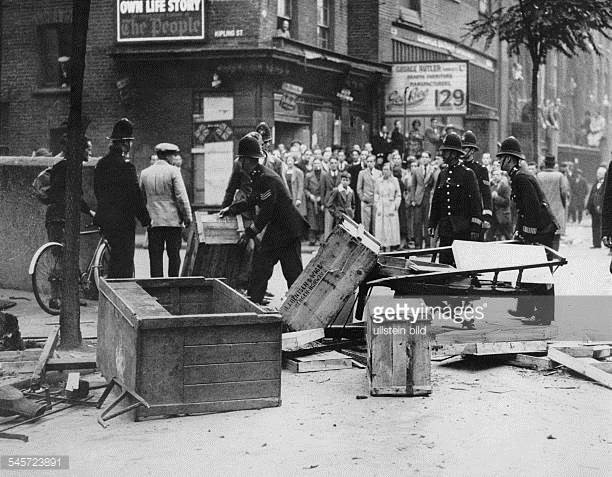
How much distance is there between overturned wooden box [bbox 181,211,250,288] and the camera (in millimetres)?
12047

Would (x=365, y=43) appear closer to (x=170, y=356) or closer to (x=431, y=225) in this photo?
(x=431, y=225)

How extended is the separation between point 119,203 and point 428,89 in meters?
18.3

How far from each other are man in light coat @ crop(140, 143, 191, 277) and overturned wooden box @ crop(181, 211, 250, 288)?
27cm

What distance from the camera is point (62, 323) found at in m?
9.18

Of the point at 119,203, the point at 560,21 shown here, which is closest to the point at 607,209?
the point at 119,203

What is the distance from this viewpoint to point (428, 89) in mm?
28266

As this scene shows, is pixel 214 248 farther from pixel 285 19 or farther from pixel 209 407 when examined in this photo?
pixel 285 19

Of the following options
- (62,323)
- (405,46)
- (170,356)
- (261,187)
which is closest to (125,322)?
(170,356)

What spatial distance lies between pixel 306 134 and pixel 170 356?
20.1 metres

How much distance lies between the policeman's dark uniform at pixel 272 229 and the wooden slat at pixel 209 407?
402 cm

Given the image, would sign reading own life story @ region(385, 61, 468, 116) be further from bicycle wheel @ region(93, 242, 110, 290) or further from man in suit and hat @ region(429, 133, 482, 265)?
bicycle wheel @ region(93, 242, 110, 290)

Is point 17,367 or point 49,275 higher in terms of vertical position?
point 49,275

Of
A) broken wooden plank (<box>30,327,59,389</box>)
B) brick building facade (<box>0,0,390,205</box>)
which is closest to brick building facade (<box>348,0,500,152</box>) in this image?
brick building facade (<box>0,0,390,205</box>)

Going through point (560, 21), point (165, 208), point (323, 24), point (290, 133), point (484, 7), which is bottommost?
point (165, 208)
